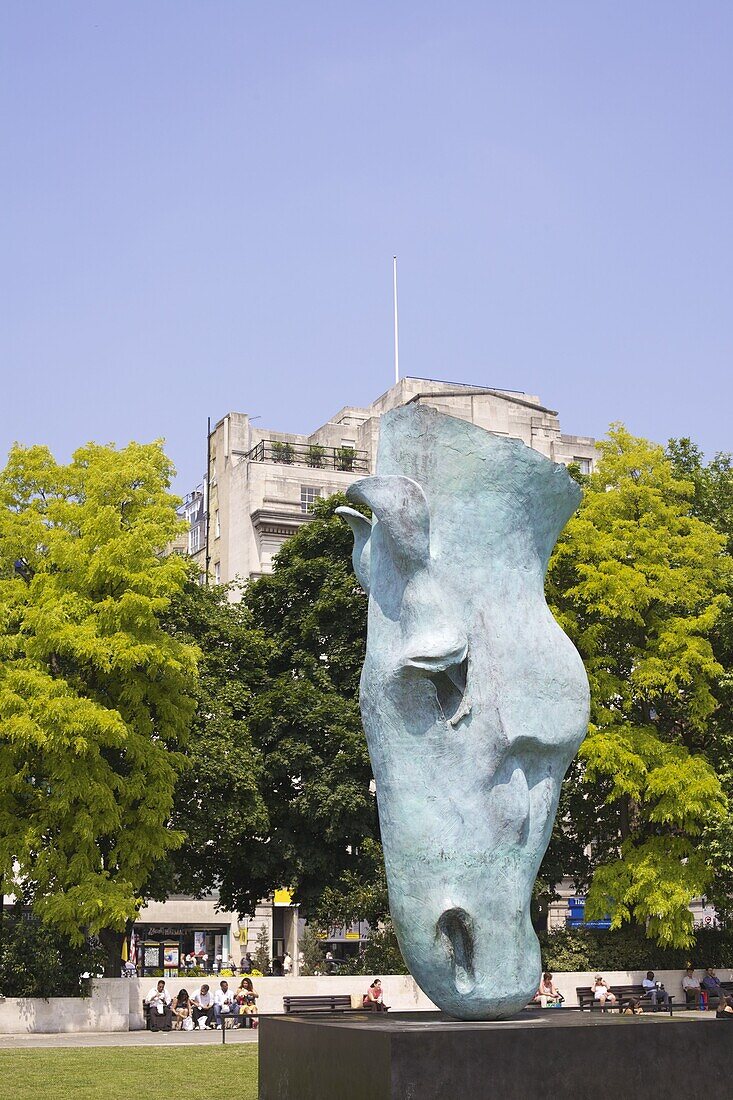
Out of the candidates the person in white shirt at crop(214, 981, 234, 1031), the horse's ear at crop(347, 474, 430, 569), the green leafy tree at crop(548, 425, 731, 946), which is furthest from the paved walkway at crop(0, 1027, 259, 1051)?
the horse's ear at crop(347, 474, 430, 569)

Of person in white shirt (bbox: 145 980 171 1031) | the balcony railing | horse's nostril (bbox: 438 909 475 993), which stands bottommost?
person in white shirt (bbox: 145 980 171 1031)

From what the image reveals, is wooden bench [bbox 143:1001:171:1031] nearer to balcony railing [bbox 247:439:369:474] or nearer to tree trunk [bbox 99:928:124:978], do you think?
tree trunk [bbox 99:928:124:978]

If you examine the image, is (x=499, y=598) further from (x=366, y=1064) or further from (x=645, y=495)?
(x=645, y=495)

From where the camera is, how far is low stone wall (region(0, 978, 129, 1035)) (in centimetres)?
2645

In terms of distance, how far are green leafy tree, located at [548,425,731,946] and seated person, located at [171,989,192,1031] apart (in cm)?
986

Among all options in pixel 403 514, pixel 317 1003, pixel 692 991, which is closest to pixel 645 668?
pixel 692 991

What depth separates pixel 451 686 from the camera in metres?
12.1

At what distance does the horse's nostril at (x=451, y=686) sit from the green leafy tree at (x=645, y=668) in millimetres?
18630

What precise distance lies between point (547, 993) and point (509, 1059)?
57.2ft

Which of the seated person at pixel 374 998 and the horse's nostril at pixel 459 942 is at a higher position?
the horse's nostril at pixel 459 942

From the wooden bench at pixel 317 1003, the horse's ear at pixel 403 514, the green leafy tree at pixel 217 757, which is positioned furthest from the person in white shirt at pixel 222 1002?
the horse's ear at pixel 403 514

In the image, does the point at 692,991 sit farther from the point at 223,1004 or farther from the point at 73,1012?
the point at 73,1012

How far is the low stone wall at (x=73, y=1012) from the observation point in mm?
26453

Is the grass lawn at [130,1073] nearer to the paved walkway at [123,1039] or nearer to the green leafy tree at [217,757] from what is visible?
the paved walkway at [123,1039]
